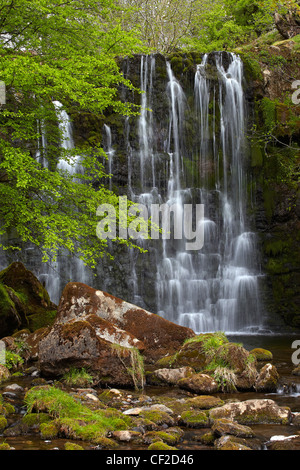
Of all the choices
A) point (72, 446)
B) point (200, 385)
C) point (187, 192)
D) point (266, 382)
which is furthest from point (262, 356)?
point (187, 192)

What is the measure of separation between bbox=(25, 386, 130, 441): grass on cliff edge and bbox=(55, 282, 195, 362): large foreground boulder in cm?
345

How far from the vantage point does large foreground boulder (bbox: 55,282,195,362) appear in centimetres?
981

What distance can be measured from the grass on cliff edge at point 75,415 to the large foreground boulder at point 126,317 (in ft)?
11.3

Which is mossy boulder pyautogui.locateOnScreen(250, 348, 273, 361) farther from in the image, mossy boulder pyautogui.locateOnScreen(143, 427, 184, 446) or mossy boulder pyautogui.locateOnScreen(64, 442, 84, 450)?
mossy boulder pyautogui.locateOnScreen(64, 442, 84, 450)

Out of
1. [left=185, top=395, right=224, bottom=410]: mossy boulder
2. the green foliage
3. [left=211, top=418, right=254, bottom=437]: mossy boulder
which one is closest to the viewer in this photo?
[left=211, top=418, right=254, bottom=437]: mossy boulder

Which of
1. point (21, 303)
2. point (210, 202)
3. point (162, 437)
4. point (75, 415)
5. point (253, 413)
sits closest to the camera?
point (162, 437)

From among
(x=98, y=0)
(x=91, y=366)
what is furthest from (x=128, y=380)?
(x=98, y=0)

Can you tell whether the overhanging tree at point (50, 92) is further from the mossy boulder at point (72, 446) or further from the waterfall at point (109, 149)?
the waterfall at point (109, 149)

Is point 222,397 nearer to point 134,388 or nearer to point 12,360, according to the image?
point 134,388

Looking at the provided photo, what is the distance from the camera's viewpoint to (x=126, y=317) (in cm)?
1008

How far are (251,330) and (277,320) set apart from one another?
1.47 m

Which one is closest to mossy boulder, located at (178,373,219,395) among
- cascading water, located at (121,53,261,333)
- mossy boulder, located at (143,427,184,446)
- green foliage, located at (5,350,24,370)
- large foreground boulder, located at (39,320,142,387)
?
large foreground boulder, located at (39,320,142,387)

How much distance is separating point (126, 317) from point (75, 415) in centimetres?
442
